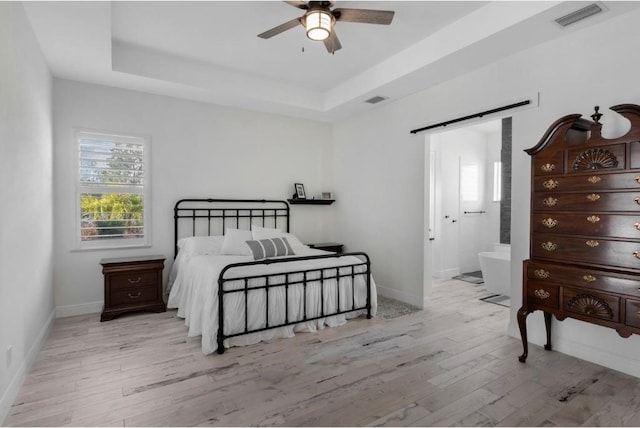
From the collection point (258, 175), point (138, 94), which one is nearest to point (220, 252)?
point (258, 175)

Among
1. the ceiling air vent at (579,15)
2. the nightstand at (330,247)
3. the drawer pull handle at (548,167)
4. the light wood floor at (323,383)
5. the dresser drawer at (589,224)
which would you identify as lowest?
the light wood floor at (323,383)

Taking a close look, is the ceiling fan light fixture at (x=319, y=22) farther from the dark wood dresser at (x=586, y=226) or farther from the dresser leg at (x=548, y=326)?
the dresser leg at (x=548, y=326)

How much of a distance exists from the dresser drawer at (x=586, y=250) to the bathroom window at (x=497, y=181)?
4.32 m

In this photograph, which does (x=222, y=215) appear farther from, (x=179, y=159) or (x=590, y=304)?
(x=590, y=304)

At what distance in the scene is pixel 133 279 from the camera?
13.1ft

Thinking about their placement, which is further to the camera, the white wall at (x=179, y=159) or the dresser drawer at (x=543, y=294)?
the white wall at (x=179, y=159)

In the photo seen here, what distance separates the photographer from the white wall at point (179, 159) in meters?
4.03

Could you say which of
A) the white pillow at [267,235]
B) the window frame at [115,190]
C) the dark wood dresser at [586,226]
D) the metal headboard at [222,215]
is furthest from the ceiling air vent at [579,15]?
the window frame at [115,190]

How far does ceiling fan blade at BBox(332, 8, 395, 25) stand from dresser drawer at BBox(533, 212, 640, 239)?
193 centimetres

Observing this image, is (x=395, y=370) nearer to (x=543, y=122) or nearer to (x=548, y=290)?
(x=548, y=290)

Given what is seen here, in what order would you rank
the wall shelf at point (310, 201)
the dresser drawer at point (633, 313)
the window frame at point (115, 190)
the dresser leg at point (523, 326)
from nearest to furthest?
the dresser drawer at point (633, 313), the dresser leg at point (523, 326), the window frame at point (115, 190), the wall shelf at point (310, 201)

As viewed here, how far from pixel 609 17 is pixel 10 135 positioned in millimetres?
4384

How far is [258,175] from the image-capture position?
17.6ft

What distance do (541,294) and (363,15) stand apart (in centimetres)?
255
